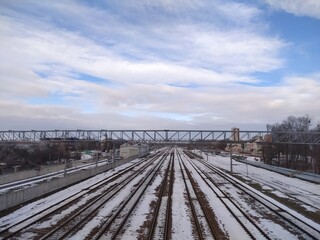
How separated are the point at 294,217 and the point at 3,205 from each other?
53.1ft

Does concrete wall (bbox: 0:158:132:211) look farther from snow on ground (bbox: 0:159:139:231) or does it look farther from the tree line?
the tree line

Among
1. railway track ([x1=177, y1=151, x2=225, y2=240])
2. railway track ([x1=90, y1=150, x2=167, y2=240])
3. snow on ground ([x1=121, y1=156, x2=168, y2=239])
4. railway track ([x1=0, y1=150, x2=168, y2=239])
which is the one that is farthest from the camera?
railway track ([x1=177, y1=151, x2=225, y2=240])

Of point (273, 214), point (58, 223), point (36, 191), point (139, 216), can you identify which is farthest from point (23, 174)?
point (273, 214)

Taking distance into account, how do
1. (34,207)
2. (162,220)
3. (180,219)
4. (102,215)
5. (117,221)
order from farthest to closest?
(34,207) < (102,215) < (180,219) < (162,220) < (117,221)

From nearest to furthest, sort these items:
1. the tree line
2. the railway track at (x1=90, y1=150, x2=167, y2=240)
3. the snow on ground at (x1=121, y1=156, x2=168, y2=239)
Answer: the railway track at (x1=90, y1=150, x2=167, y2=240) < the snow on ground at (x1=121, y1=156, x2=168, y2=239) < the tree line

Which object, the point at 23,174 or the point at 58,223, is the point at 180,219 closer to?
the point at 58,223

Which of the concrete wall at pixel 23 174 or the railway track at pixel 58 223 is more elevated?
the railway track at pixel 58 223

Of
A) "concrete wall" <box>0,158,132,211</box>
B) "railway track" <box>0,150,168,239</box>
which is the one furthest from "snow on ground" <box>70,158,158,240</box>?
"concrete wall" <box>0,158,132,211</box>

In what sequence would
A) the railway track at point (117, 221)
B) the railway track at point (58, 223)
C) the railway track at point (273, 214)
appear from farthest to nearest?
the railway track at point (273, 214), the railway track at point (58, 223), the railway track at point (117, 221)

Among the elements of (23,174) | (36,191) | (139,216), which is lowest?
(23,174)

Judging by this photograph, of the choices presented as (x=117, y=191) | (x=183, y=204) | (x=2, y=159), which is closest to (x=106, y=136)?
(x=2, y=159)

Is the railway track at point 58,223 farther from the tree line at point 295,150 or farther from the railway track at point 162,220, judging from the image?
the tree line at point 295,150

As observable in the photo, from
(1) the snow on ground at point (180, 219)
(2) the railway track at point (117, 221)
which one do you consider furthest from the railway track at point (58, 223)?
(1) the snow on ground at point (180, 219)

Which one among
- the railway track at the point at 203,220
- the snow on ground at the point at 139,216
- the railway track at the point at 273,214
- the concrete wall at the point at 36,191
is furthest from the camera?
the concrete wall at the point at 36,191
